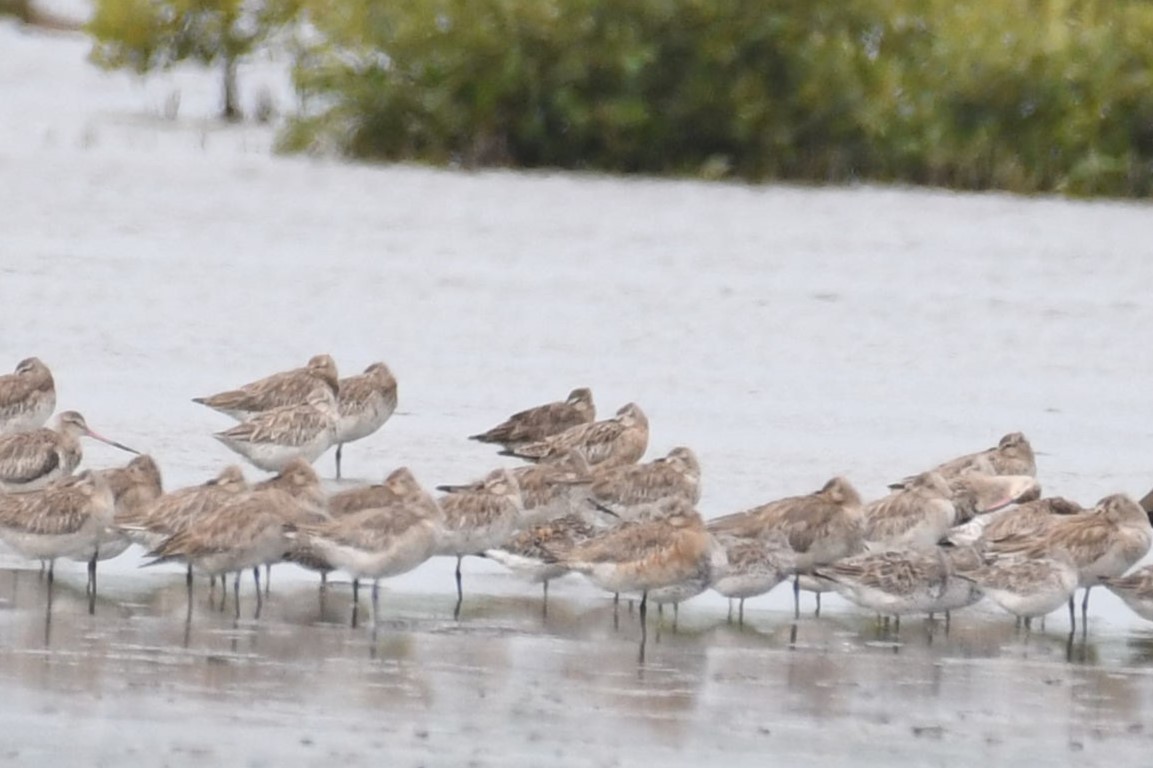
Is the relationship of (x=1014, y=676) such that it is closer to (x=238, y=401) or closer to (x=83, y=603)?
(x=83, y=603)

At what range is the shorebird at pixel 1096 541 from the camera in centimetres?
1238

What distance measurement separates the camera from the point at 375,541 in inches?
460

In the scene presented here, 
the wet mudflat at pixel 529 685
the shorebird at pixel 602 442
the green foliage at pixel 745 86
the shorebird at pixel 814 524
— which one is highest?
the green foliage at pixel 745 86

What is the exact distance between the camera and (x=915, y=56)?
138 ft

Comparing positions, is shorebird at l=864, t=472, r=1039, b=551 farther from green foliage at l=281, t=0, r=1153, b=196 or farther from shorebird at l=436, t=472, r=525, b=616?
green foliage at l=281, t=0, r=1153, b=196

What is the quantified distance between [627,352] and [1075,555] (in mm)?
9934

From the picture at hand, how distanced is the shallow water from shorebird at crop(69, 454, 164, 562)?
204 millimetres

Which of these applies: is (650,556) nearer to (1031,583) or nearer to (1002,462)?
(1031,583)

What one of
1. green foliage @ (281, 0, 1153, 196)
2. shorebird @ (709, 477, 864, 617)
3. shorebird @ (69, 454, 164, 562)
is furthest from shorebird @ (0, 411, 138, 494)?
green foliage @ (281, 0, 1153, 196)

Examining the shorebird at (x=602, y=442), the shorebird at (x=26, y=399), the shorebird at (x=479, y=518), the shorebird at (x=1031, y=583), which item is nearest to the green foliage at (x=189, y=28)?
the shorebird at (x=26, y=399)

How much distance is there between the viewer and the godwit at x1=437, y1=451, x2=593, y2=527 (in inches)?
535

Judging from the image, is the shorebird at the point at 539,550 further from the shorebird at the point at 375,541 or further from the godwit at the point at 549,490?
the godwit at the point at 549,490

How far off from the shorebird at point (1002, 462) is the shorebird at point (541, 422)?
82.3 inches

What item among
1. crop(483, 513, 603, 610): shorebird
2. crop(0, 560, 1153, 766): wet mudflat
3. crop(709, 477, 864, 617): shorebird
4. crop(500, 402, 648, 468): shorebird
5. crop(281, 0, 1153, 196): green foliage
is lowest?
crop(0, 560, 1153, 766): wet mudflat
